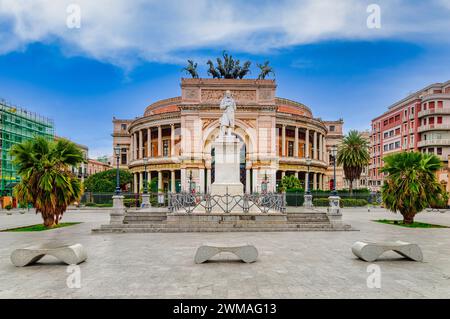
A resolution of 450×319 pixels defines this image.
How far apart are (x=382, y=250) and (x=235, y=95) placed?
167 ft

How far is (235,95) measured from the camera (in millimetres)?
58250

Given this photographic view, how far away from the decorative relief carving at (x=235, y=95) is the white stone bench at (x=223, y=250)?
5037 centimetres

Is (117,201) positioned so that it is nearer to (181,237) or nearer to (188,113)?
(181,237)

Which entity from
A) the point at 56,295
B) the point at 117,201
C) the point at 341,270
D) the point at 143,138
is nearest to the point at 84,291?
the point at 56,295

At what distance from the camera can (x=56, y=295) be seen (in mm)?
6301

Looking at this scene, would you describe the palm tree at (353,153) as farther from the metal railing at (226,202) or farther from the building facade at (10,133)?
the building facade at (10,133)

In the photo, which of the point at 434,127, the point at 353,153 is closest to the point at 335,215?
the point at 353,153

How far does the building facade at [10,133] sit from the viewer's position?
53.5m

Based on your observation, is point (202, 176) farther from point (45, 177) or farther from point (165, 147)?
point (45, 177)

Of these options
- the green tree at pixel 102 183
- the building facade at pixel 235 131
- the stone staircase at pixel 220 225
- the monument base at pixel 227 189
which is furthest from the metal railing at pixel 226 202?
the green tree at pixel 102 183

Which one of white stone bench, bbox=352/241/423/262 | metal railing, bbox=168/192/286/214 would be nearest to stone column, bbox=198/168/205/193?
metal railing, bbox=168/192/286/214

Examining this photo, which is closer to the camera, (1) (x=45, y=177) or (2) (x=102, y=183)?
(1) (x=45, y=177)

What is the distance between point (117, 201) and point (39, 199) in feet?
14.5

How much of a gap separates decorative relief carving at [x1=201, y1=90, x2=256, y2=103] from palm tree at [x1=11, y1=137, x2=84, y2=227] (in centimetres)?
3966
